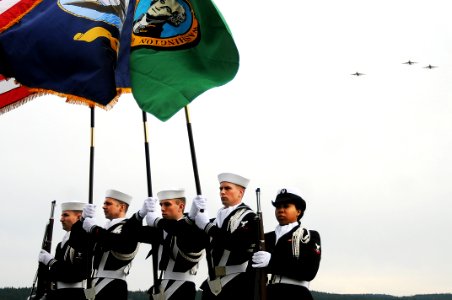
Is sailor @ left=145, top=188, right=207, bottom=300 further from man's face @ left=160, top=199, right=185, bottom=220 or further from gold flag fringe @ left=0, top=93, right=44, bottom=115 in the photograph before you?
gold flag fringe @ left=0, top=93, right=44, bottom=115

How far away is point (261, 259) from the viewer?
42.9 feet

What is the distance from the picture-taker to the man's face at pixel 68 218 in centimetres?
1825

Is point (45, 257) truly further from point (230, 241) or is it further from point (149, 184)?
point (230, 241)

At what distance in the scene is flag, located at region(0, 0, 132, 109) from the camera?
17703mm

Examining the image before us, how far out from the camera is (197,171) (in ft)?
49.3

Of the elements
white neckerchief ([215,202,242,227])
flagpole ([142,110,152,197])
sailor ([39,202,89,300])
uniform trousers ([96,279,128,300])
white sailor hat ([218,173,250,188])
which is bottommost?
uniform trousers ([96,279,128,300])

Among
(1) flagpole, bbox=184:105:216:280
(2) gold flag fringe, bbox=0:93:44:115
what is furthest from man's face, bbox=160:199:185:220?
(2) gold flag fringe, bbox=0:93:44:115

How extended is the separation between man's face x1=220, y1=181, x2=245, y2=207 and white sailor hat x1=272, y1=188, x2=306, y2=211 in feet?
3.03

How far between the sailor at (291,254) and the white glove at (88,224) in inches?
160

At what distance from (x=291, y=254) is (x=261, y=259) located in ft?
1.55

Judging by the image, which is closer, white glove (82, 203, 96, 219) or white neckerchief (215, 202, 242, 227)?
white neckerchief (215, 202, 242, 227)

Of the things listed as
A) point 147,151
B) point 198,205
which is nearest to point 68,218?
point 147,151

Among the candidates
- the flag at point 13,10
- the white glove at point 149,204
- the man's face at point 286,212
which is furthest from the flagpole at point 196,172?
the flag at point 13,10

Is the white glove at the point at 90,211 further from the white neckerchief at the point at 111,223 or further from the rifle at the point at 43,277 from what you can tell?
the rifle at the point at 43,277
